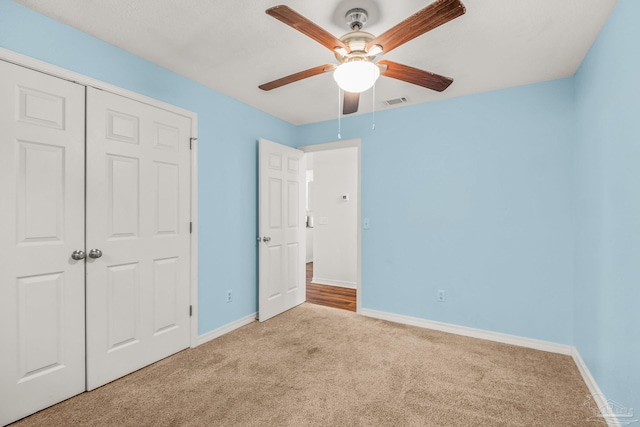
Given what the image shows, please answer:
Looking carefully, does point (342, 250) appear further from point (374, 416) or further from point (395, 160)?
point (374, 416)

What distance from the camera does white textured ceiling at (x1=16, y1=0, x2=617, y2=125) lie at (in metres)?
1.77

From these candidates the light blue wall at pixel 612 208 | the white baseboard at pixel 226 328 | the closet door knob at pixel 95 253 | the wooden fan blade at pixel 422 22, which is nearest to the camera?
the wooden fan blade at pixel 422 22

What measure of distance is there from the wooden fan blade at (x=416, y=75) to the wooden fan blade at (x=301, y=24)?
36 cm

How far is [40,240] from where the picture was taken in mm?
1869

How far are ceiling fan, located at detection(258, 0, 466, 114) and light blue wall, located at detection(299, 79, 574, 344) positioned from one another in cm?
131

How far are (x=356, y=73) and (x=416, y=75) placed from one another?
1.75 ft

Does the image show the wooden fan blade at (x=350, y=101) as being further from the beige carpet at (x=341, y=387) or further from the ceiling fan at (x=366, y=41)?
the beige carpet at (x=341, y=387)

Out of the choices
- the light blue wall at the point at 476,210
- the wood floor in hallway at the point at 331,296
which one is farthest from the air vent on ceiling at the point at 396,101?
the wood floor in hallway at the point at 331,296

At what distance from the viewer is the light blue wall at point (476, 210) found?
2.73 m

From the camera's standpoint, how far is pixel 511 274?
9.52ft

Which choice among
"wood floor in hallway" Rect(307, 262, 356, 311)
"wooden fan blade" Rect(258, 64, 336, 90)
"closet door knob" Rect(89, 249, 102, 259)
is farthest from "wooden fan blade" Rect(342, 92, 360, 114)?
"wood floor in hallway" Rect(307, 262, 356, 311)

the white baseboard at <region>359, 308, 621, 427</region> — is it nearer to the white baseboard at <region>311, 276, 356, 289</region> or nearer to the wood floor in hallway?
the wood floor in hallway

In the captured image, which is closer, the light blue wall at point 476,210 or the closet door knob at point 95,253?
the closet door knob at point 95,253

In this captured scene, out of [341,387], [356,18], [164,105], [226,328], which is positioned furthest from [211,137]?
[341,387]
